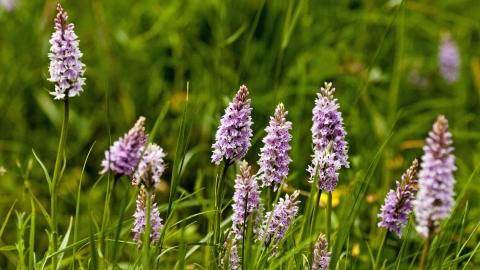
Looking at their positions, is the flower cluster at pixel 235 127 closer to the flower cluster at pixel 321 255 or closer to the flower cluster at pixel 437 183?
the flower cluster at pixel 321 255

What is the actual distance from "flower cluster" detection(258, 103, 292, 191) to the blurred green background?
223 centimetres

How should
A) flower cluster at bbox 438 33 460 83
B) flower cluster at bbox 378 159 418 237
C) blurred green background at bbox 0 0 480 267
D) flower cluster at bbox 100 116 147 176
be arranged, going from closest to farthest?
1. flower cluster at bbox 100 116 147 176
2. flower cluster at bbox 378 159 418 237
3. blurred green background at bbox 0 0 480 267
4. flower cluster at bbox 438 33 460 83

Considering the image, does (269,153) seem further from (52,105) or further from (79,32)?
(79,32)

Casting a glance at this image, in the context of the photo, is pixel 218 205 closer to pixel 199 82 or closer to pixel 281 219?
pixel 281 219

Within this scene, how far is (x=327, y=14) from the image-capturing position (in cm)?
582

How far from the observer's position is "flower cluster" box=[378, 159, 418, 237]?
81.8 inches

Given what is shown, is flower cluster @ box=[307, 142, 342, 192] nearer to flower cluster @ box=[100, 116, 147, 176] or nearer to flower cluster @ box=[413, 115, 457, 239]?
flower cluster @ box=[413, 115, 457, 239]

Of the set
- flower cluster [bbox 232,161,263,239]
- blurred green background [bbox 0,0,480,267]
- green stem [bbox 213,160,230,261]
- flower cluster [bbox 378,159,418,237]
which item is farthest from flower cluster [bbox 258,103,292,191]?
blurred green background [bbox 0,0,480,267]

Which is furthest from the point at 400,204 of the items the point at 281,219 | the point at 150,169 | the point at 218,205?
the point at 150,169

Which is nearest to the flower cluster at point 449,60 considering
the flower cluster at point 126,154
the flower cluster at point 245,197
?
the flower cluster at point 245,197

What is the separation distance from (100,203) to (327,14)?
2.64 m

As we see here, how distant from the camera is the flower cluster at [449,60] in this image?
587 centimetres

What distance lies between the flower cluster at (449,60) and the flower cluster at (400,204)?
4.07 meters

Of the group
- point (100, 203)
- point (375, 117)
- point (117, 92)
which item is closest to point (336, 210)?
point (375, 117)
